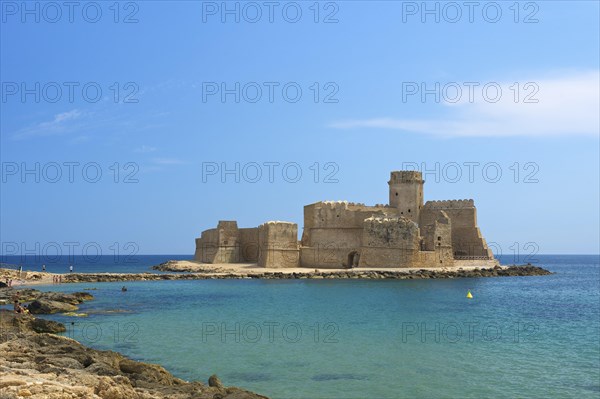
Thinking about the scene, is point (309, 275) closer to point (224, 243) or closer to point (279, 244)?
point (279, 244)

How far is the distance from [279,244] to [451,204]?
12905 millimetres

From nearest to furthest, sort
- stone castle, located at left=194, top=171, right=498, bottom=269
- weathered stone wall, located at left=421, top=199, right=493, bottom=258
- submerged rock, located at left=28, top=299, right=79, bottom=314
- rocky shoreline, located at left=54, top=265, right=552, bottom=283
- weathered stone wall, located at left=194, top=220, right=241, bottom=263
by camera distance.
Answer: submerged rock, located at left=28, top=299, right=79, bottom=314, rocky shoreline, located at left=54, top=265, right=552, bottom=283, stone castle, located at left=194, top=171, right=498, bottom=269, weathered stone wall, located at left=421, top=199, right=493, bottom=258, weathered stone wall, located at left=194, top=220, right=241, bottom=263

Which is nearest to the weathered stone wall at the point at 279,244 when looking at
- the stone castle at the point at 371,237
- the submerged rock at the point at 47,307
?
the stone castle at the point at 371,237

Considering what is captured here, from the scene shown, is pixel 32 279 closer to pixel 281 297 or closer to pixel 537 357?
pixel 281 297

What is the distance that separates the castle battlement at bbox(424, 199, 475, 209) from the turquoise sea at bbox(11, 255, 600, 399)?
571 inches

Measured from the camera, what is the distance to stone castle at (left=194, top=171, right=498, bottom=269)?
116ft

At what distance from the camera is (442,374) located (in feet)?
36.7

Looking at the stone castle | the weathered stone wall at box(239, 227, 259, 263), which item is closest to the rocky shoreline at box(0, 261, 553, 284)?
the stone castle

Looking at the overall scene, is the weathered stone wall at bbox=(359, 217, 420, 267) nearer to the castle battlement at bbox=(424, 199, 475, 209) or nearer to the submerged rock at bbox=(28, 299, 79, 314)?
the castle battlement at bbox=(424, 199, 475, 209)

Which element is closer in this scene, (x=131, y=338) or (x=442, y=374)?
(x=442, y=374)

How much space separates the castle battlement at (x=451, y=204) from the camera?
40.9m

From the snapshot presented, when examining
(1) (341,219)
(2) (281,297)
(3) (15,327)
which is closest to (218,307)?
(2) (281,297)

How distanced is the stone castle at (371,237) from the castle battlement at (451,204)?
0.22 ft

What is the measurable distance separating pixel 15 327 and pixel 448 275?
1070 inches
